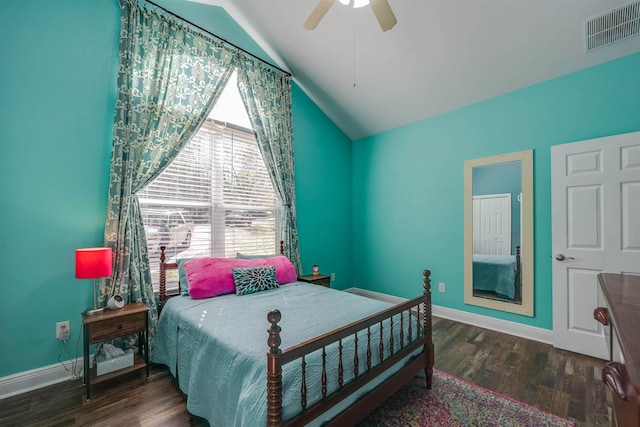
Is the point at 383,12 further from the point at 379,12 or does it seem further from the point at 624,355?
the point at 624,355

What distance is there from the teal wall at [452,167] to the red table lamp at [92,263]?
3.47 meters

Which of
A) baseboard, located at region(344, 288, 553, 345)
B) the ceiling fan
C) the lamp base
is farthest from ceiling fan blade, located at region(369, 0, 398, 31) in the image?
baseboard, located at region(344, 288, 553, 345)

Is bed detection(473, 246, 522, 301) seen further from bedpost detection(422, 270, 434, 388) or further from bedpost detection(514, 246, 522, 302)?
bedpost detection(422, 270, 434, 388)

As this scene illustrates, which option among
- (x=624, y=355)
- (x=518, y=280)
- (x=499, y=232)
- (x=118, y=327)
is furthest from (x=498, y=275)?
(x=118, y=327)

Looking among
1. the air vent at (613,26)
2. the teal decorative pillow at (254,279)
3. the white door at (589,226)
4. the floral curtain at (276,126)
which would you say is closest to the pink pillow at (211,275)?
the teal decorative pillow at (254,279)

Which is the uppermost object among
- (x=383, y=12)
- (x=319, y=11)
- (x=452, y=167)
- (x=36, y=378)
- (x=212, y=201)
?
(x=319, y=11)

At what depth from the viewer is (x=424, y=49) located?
2930 mm

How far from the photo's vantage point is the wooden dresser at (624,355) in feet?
1.83

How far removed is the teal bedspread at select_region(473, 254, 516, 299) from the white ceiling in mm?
1945

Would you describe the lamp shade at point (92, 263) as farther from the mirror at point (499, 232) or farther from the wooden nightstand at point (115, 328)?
the mirror at point (499, 232)

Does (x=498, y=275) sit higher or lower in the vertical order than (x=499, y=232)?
lower

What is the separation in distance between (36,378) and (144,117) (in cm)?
225

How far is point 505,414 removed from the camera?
183cm

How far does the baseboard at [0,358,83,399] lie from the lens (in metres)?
2.00
